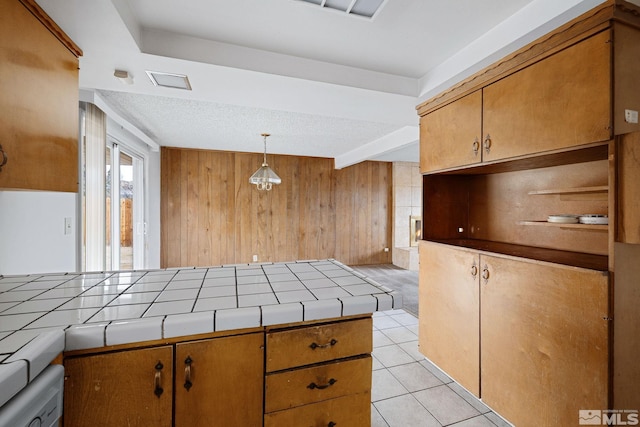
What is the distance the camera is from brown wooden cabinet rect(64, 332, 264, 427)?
0.88 m

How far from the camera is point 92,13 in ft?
4.20

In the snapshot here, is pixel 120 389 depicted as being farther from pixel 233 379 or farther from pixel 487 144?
pixel 487 144

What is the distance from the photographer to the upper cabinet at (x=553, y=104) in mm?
1133

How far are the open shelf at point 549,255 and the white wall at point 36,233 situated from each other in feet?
9.20

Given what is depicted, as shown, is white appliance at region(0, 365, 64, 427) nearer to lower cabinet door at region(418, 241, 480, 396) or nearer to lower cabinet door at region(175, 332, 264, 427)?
lower cabinet door at region(175, 332, 264, 427)

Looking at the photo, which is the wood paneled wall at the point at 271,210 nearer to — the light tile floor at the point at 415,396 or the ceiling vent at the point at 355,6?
the light tile floor at the point at 415,396

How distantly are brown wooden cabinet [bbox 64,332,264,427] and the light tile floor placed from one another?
1.14 meters

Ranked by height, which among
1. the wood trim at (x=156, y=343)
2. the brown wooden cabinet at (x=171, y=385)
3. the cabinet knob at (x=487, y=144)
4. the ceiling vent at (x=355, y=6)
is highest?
the ceiling vent at (x=355, y=6)

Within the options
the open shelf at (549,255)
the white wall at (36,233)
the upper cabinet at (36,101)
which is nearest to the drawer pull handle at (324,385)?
the open shelf at (549,255)

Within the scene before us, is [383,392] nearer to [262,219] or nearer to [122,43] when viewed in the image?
[122,43]

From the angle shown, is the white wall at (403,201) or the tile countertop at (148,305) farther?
the white wall at (403,201)

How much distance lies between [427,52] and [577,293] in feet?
5.54

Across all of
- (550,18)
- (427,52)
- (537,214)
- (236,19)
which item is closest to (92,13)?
(236,19)
